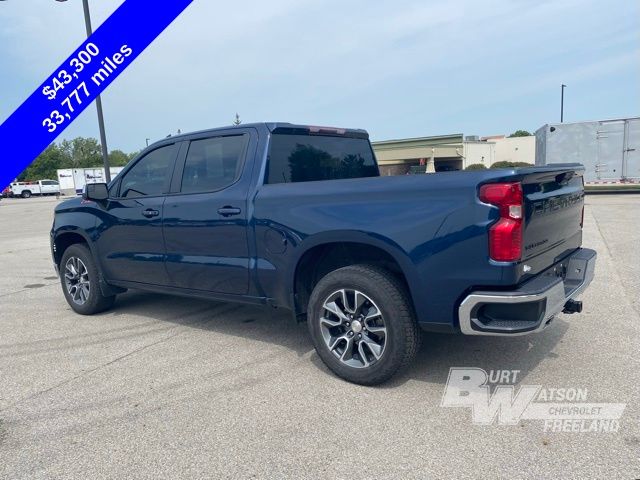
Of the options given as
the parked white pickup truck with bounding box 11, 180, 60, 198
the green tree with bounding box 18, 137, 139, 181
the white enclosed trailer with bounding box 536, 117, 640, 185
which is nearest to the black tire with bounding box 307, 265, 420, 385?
the white enclosed trailer with bounding box 536, 117, 640, 185

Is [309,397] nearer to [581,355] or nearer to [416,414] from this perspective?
[416,414]

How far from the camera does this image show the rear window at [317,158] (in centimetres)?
415

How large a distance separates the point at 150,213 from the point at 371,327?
8.24ft

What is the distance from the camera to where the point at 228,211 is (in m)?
4.06

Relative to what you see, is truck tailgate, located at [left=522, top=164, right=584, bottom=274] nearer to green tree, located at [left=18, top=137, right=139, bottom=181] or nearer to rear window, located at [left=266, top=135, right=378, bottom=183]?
rear window, located at [left=266, top=135, right=378, bottom=183]

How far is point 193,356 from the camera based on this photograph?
13.7ft

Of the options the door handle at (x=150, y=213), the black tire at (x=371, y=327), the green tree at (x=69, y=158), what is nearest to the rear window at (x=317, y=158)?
the black tire at (x=371, y=327)

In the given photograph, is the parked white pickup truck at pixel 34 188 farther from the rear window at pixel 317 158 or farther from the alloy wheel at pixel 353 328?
the alloy wheel at pixel 353 328

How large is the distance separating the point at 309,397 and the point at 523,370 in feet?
5.32

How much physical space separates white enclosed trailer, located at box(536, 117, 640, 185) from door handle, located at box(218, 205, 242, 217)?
17.8m

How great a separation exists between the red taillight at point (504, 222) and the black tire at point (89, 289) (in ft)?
14.3

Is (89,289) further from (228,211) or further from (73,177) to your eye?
(73,177)

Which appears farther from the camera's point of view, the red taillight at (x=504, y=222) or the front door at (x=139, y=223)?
the front door at (x=139, y=223)

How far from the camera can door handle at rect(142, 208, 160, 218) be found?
15.2 ft
